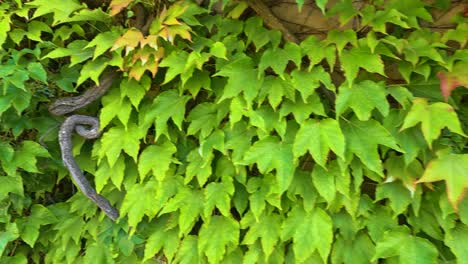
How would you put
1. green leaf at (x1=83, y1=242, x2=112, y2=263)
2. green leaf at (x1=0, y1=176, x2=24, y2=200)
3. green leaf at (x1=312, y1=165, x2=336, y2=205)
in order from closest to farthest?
1. green leaf at (x1=312, y1=165, x2=336, y2=205)
2. green leaf at (x1=0, y1=176, x2=24, y2=200)
3. green leaf at (x1=83, y1=242, x2=112, y2=263)

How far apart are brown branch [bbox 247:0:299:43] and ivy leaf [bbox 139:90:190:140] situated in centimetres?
48

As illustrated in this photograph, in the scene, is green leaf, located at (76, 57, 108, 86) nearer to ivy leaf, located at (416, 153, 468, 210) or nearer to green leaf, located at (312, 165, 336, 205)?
green leaf, located at (312, 165, 336, 205)

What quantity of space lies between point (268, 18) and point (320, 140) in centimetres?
64

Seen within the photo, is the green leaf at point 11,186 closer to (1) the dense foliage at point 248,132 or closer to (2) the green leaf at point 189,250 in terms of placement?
(1) the dense foliage at point 248,132

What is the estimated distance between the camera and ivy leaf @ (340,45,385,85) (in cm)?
166

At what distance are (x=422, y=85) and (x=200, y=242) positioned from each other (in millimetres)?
1110

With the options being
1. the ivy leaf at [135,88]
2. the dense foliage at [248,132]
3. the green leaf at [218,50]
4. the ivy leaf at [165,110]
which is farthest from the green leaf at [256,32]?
the ivy leaf at [135,88]

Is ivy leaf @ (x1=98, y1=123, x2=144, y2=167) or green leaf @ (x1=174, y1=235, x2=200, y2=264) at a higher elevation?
ivy leaf @ (x1=98, y1=123, x2=144, y2=167)

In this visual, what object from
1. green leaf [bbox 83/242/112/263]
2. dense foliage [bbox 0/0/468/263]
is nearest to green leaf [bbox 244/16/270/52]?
dense foliage [bbox 0/0/468/263]

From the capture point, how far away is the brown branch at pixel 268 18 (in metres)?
1.95

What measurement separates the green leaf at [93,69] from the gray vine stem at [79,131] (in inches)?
6.3

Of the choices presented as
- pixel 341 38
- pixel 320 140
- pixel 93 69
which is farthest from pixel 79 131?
pixel 341 38

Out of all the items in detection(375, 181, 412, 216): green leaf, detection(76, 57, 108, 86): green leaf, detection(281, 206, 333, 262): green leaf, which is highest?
detection(76, 57, 108, 86): green leaf

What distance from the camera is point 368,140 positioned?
167 centimetres
